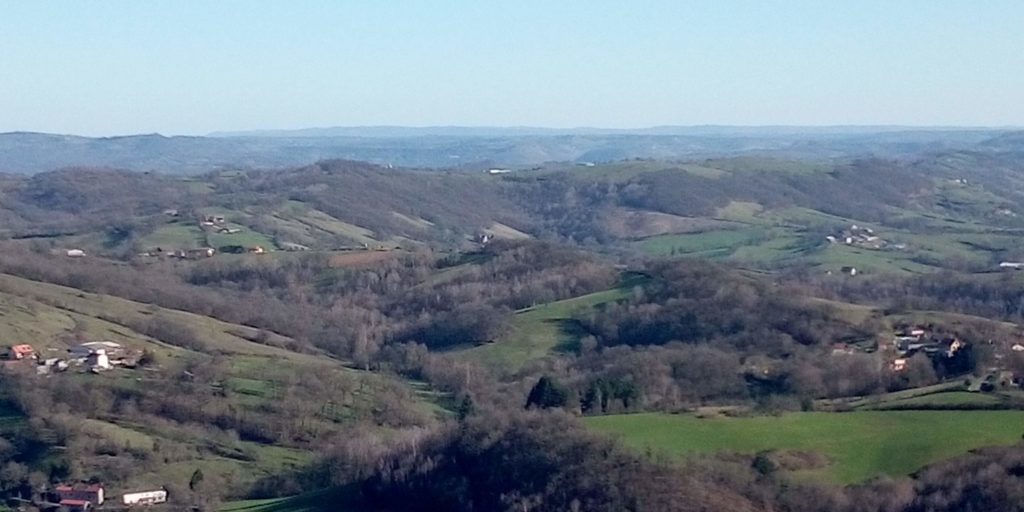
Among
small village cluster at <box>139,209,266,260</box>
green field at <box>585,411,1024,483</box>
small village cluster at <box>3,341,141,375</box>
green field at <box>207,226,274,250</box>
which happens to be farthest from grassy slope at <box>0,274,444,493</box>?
green field at <box>207,226,274,250</box>

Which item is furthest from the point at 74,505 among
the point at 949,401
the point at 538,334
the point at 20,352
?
the point at 538,334

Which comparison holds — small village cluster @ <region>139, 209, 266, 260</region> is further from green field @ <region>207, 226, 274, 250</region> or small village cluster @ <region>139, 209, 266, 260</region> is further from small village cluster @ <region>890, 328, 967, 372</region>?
small village cluster @ <region>890, 328, 967, 372</region>

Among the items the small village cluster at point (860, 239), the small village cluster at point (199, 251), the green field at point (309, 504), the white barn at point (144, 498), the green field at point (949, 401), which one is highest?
the green field at point (949, 401)

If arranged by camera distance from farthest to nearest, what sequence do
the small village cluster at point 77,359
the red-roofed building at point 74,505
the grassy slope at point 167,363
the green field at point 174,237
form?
the green field at point 174,237 < the small village cluster at point 77,359 < the grassy slope at point 167,363 < the red-roofed building at point 74,505

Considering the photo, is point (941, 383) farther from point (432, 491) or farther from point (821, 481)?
point (432, 491)

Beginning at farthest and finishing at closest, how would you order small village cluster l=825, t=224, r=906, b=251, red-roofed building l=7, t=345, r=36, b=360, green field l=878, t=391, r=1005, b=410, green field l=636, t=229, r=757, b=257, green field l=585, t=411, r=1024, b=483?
green field l=636, t=229, r=757, b=257, small village cluster l=825, t=224, r=906, b=251, red-roofed building l=7, t=345, r=36, b=360, green field l=878, t=391, r=1005, b=410, green field l=585, t=411, r=1024, b=483

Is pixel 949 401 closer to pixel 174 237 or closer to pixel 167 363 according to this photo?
pixel 167 363

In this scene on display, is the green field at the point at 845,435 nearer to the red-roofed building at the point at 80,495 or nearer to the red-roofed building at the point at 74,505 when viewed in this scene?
the red-roofed building at the point at 80,495

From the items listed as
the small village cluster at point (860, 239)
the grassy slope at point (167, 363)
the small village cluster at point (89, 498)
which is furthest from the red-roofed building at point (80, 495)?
the small village cluster at point (860, 239)
